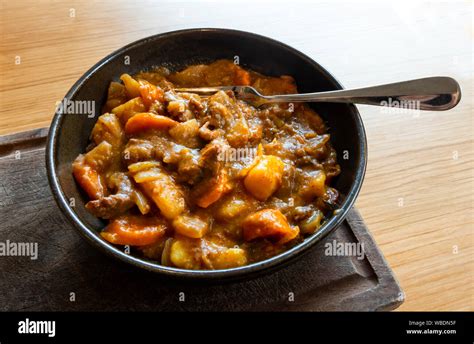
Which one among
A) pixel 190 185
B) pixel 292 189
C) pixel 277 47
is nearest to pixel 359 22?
pixel 277 47

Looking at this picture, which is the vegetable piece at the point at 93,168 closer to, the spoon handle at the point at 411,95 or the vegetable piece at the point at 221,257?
the vegetable piece at the point at 221,257

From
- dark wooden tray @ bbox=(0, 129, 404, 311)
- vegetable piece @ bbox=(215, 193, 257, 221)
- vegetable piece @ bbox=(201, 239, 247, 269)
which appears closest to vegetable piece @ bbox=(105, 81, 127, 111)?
dark wooden tray @ bbox=(0, 129, 404, 311)

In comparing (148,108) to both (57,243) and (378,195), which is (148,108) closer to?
(57,243)

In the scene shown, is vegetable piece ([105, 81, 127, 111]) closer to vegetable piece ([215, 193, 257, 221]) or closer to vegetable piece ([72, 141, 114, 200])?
vegetable piece ([72, 141, 114, 200])

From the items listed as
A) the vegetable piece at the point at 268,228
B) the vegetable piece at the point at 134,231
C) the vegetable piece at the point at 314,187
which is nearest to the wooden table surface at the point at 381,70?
the vegetable piece at the point at 314,187

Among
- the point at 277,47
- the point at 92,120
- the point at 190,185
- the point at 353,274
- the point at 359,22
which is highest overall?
the point at 359,22
